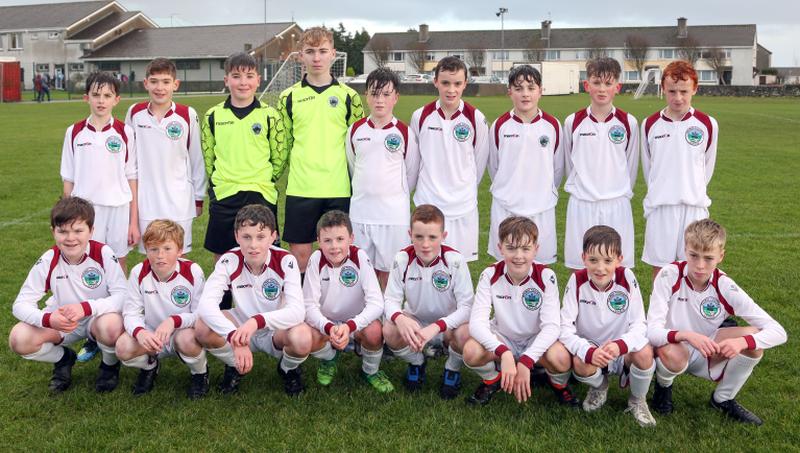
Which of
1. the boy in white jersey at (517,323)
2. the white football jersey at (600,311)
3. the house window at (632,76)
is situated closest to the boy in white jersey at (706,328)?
the white football jersey at (600,311)

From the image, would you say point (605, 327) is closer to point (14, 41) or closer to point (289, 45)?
point (289, 45)

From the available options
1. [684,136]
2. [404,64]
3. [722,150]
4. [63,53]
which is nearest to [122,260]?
[684,136]

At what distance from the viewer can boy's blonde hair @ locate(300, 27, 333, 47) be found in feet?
14.8

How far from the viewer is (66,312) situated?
146 inches

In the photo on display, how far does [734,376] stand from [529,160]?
5.50ft

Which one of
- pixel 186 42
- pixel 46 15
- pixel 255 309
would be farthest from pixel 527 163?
pixel 46 15

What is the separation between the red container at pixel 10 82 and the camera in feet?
108

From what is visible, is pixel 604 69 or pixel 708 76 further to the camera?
pixel 708 76

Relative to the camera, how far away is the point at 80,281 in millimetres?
3941

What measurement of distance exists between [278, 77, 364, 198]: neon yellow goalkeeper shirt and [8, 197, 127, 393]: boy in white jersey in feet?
4.14

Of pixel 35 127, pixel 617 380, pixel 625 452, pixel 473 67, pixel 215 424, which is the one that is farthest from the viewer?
pixel 473 67

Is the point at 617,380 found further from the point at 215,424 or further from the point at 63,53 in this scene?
the point at 63,53

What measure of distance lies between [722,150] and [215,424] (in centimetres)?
1402

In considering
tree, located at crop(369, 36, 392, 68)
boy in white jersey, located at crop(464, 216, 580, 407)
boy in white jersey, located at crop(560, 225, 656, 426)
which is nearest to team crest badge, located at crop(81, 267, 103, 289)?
boy in white jersey, located at crop(464, 216, 580, 407)
